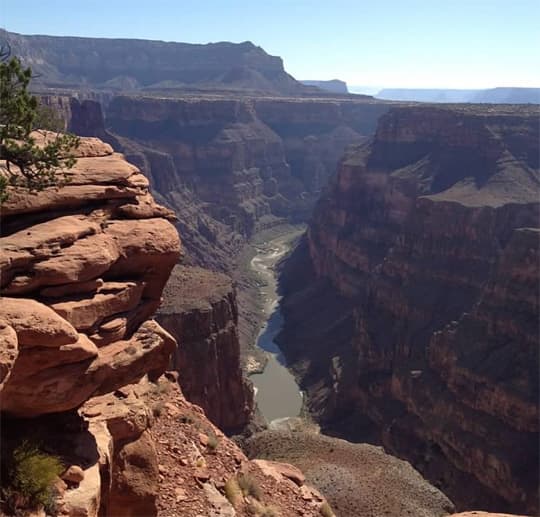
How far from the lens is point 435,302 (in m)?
70.7

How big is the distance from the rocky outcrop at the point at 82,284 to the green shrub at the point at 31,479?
1426mm

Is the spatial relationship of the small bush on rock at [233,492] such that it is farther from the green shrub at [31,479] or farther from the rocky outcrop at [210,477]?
the green shrub at [31,479]

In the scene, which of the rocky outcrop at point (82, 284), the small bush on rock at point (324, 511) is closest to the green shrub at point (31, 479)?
the rocky outcrop at point (82, 284)

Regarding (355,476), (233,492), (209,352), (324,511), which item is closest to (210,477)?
(233,492)

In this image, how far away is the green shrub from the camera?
45.9 ft

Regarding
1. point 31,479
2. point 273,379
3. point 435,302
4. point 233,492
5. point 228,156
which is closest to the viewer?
point 31,479

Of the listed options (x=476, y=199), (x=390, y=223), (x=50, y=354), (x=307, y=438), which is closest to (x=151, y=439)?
(x=50, y=354)

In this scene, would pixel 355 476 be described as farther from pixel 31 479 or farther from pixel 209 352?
pixel 209 352

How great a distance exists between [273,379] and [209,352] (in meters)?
24.1

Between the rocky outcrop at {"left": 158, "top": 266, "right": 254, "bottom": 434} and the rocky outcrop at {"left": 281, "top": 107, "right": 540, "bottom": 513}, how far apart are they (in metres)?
13.6

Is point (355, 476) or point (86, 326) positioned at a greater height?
point (86, 326)

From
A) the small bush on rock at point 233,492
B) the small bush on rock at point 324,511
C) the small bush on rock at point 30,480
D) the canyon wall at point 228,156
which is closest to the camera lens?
the small bush on rock at point 30,480

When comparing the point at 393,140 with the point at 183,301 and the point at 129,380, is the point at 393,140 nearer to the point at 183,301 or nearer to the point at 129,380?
the point at 183,301

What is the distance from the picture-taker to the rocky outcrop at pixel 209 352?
49.3 meters
